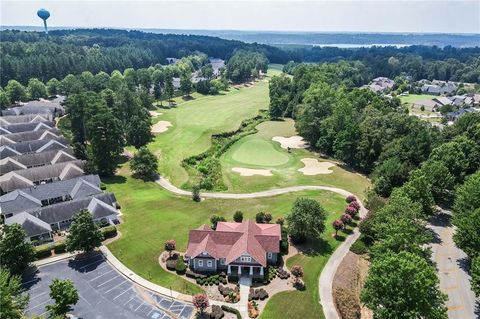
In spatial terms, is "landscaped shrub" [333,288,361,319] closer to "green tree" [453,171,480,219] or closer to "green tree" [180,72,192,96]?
"green tree" [453,171,480,219]

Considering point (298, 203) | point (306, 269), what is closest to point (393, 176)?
point (298, 203)

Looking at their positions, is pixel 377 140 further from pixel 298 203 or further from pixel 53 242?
pixel 53 242

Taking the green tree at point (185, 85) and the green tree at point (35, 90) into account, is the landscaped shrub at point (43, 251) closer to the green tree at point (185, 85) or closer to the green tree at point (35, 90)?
the green tree at point (35, 90)

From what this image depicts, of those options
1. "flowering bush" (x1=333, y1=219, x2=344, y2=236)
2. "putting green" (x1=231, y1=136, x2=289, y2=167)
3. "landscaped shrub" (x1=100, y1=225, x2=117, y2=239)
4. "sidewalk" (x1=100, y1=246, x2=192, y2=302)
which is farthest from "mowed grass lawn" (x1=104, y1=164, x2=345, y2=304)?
"putting green" (x1=231, y1=136, x2=289, y2=167)

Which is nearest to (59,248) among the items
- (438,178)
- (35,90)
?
(438,178)

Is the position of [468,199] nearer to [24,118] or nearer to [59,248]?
[59,248]
